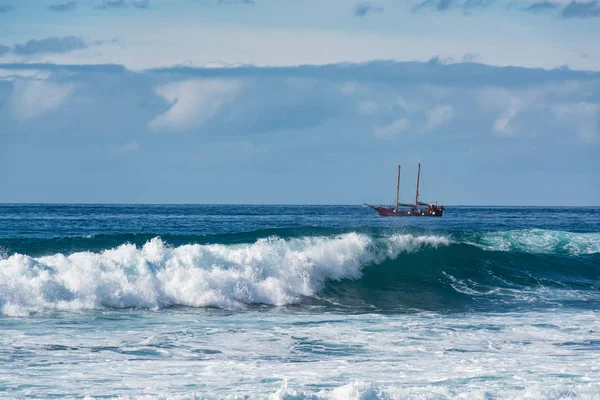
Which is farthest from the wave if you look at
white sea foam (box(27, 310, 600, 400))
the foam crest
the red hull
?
the red hull

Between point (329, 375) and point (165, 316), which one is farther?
point (165, 316)

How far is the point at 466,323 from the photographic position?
1684 cm

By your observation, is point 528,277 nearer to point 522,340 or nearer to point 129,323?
point 522,340

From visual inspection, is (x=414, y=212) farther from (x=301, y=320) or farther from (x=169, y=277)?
(x=301, y=320)

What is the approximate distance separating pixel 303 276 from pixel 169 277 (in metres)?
4.35

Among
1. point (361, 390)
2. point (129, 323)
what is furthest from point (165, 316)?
point (361, 390)

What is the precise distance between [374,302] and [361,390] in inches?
458

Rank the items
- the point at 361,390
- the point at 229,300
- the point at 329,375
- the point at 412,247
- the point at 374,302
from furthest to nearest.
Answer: the point at 412,247, the point at 374,302, the point at 229,300, the point at 329,375, the point at 361,390

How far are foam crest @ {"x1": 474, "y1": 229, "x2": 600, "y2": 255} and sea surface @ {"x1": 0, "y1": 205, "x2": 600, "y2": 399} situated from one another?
2385 millimetres

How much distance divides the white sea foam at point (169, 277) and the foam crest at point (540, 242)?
413 inches

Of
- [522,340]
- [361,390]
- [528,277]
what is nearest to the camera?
[361,390]

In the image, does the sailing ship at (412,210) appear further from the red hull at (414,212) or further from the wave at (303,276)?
the wave at (303,276)

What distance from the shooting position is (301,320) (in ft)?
56.1

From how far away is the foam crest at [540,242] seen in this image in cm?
3347
